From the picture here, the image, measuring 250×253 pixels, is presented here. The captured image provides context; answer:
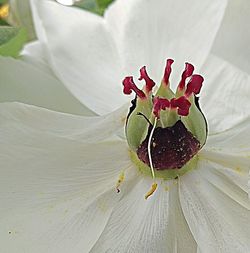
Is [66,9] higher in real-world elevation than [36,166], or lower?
higher

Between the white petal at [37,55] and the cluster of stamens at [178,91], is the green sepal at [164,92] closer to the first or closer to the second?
the cluster of stamens at [178,91]

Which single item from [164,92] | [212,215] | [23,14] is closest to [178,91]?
[164,92]

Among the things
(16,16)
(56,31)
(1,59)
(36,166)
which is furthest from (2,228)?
(16,16)

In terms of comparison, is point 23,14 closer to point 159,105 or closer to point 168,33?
point 168,33

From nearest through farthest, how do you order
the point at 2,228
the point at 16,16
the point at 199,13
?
the point at 2,228
the point at 199,13
the point at 16,16

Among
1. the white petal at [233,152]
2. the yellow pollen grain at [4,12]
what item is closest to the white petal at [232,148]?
the white petal at [233,152]

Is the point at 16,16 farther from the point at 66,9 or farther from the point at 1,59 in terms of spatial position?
the point at 1,59

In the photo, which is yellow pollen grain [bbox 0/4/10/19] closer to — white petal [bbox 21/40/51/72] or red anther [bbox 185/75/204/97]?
white petal [bbox 21/40/51/72]
